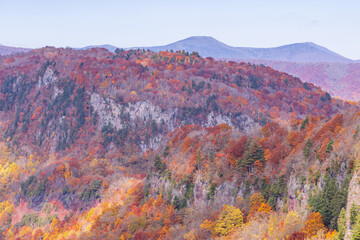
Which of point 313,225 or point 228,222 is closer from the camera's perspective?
point 313,225

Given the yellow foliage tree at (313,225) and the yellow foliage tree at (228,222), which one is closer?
the yellow foliage tree at (313,225)

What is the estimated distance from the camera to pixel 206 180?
300ft

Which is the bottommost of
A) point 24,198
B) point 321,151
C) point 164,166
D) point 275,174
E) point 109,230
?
point 24,198

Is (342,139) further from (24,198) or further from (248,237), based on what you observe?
(24,198)

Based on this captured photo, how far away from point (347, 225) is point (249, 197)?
33320mm

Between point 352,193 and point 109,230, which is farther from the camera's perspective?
point 109,230

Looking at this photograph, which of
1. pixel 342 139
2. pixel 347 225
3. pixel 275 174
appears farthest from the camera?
pixel 275 174

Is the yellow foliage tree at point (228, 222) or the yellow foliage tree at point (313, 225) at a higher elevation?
the yellow foliage tree at point (313, 225)

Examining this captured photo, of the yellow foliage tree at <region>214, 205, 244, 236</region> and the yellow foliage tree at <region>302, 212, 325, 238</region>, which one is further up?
the yellow foliage tree at <region>302, 212, 325, 238</region>

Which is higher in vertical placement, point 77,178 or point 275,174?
point 275,174

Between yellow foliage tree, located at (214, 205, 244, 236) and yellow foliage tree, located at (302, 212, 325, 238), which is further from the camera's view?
yellow foliage tree, located at (214, 205, 244, 236)

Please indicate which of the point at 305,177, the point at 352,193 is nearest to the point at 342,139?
the point at 305,177

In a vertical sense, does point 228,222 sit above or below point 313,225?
below

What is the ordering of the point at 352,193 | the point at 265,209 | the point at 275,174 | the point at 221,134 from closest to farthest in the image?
1. the point at 352,193
2. the point at 265,209
3. the point at 275,174
4. the point at 221,134
